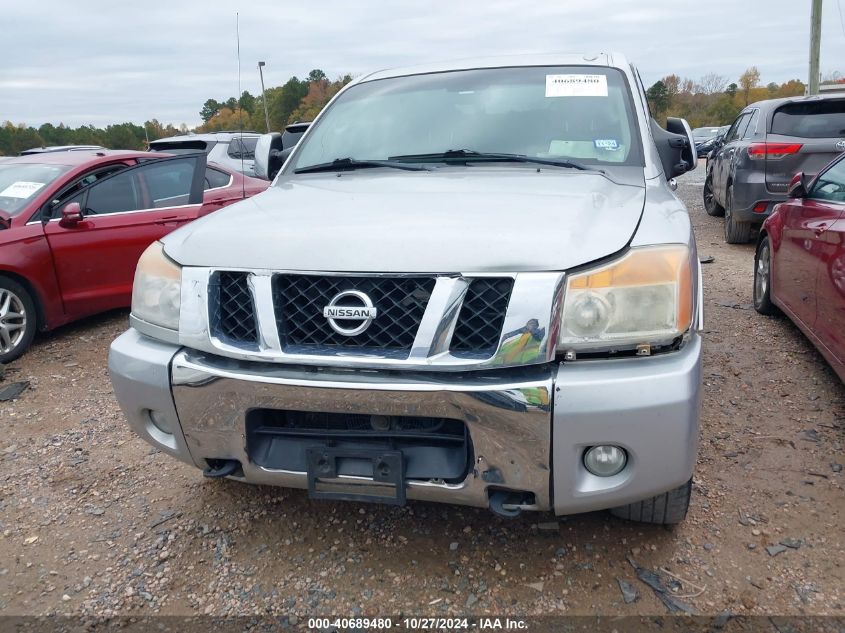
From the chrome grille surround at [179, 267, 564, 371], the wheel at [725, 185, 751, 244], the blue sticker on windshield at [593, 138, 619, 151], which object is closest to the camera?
the chrome grille surround at [179, 267, 564, 371]

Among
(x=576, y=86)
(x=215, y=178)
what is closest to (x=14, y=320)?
(x=215, y=178)

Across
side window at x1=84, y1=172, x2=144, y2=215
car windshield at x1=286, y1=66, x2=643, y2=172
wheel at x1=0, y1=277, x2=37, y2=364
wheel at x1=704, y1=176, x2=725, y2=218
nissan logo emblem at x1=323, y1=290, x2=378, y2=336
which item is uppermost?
car windshield at x1=286, y1=66, x2=643, y2=172

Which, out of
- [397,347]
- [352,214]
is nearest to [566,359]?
[397,347]

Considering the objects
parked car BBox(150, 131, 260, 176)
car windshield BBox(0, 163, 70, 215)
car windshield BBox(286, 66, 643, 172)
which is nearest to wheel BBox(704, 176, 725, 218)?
parked car BBox(150, 131, 260, 176)

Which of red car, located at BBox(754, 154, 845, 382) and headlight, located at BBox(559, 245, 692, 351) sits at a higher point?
headlight, located at BBox(559, 245, 692, 351)

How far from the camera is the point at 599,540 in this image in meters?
2.45

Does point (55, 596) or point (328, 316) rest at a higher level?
point (328, 316)

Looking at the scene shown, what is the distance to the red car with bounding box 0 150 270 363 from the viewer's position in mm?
4770

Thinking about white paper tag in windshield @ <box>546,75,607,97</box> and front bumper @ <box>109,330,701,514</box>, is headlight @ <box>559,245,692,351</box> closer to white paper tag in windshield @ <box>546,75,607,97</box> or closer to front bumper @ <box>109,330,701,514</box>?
front bumper @ <box>109,330,701,514</box>

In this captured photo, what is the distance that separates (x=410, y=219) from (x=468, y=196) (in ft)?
1.13

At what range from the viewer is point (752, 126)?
7.65m

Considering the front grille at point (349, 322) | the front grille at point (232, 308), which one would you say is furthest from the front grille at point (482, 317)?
the front grille at point (232, 308)

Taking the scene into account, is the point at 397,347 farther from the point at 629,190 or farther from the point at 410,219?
the point at 629,190

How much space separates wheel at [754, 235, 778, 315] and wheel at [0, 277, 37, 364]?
17.6 ft
